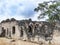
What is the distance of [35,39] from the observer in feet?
125

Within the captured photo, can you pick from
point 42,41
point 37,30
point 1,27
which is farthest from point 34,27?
point 1,27

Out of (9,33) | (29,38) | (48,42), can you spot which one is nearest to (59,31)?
(48,42)

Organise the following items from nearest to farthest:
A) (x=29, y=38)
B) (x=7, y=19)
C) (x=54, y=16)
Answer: (x=54, y=16) → (x=29, y=38) → (x=7, y=19)

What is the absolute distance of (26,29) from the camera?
40.2 metres

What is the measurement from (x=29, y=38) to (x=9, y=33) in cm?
452

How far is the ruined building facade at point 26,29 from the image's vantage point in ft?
125

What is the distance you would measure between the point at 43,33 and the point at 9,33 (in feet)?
21.3

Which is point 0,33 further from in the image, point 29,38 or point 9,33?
point 29,38

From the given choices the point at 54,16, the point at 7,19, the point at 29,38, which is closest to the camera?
the point at 54,16

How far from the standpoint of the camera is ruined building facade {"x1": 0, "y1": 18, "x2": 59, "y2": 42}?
38.0 m

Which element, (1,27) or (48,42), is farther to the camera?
(1,27)

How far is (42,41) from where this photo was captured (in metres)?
37.2

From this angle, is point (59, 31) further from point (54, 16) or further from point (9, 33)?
point (9, 33)

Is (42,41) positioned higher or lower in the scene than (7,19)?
lower
